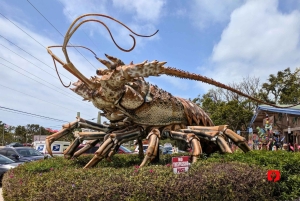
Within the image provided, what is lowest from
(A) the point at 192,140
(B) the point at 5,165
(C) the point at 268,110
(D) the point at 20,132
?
(B) the point at 5,165

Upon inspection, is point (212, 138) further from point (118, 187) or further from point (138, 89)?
point (118, 187)

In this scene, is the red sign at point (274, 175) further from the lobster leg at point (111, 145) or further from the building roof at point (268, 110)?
the building roof at point (268, 110)

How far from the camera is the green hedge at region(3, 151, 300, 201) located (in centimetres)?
385

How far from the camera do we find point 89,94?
5.70 m

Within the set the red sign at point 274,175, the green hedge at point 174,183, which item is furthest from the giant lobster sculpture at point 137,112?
the red sign at point 274,175

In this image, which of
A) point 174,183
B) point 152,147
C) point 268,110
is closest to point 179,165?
point 174,183

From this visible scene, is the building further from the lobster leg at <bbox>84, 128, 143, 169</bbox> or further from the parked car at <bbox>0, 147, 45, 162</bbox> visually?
the lobster leg at <bbox>84, 128, 143, 169</bbox>

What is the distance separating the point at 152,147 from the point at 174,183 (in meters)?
1.33

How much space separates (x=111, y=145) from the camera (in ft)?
17.5

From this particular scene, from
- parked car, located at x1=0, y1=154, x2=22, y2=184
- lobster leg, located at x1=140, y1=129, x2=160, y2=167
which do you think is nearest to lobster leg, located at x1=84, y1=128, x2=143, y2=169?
lobster leg, located at x1=140, y1=129, x2=160, y2=167

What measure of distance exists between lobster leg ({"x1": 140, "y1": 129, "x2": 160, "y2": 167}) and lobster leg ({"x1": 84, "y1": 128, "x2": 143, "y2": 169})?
44cm

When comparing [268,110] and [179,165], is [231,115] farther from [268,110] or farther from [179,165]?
[179,165]

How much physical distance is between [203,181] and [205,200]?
10.1 inches

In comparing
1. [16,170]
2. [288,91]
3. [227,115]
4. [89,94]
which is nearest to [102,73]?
[89,94]
